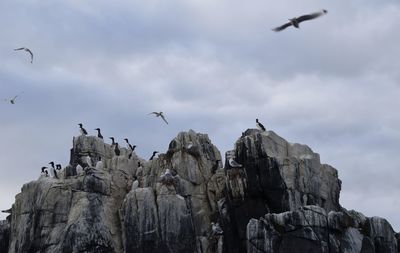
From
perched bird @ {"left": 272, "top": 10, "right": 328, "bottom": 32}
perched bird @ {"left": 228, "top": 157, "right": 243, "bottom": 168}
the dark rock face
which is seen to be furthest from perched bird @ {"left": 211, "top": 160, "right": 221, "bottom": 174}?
perched bird @ {"left": 272, "top": 10, "right": 328, "bottom": 32}

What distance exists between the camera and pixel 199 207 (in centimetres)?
4491

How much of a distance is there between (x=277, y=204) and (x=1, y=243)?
19622 millimetres

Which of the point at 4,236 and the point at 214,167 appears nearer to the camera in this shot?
the point at 214,167

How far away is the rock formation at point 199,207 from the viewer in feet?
117

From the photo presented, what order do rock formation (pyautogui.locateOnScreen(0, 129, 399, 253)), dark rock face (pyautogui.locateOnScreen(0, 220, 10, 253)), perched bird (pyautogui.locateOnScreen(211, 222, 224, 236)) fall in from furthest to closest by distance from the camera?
dark rock face (pyautogui.locateOnScreen(0, 220, 10, 253)) → perched bird (pyautogui.locateOnScreen(211, 222, 224, 236)) → rock formation (pyautogui.locateOnScreen(0, 129, 399, 253))

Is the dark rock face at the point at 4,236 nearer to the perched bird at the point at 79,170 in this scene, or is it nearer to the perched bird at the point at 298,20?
the perched bird at the point at 79,170

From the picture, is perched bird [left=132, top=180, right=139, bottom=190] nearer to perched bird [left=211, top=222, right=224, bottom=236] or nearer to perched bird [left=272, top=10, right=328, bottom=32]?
perched bird [left=211, top=222, right=224, bottom=236]

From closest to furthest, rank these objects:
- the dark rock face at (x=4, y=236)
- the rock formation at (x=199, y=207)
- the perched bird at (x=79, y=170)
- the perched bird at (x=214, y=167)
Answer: the rock formation at (x=199, y=207) < the perched bird at (x=214, y=167) < the perched bird at (x=79, y=170) < the dark rock face at (x=4, y=236)

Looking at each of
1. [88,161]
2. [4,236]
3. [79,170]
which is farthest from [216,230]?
[4,236]

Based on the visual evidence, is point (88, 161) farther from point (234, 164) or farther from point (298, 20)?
point (298, 20)

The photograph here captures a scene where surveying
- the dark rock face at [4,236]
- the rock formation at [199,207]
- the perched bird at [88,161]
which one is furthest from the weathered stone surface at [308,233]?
the dark rock face at [4,236]

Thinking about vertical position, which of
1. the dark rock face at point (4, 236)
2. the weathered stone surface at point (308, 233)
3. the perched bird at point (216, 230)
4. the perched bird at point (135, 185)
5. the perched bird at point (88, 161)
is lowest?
the weathered stone surface at point (308, 233)

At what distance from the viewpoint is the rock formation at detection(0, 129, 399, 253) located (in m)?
35.5

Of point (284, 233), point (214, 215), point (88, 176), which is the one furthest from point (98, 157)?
point (284, 233)
